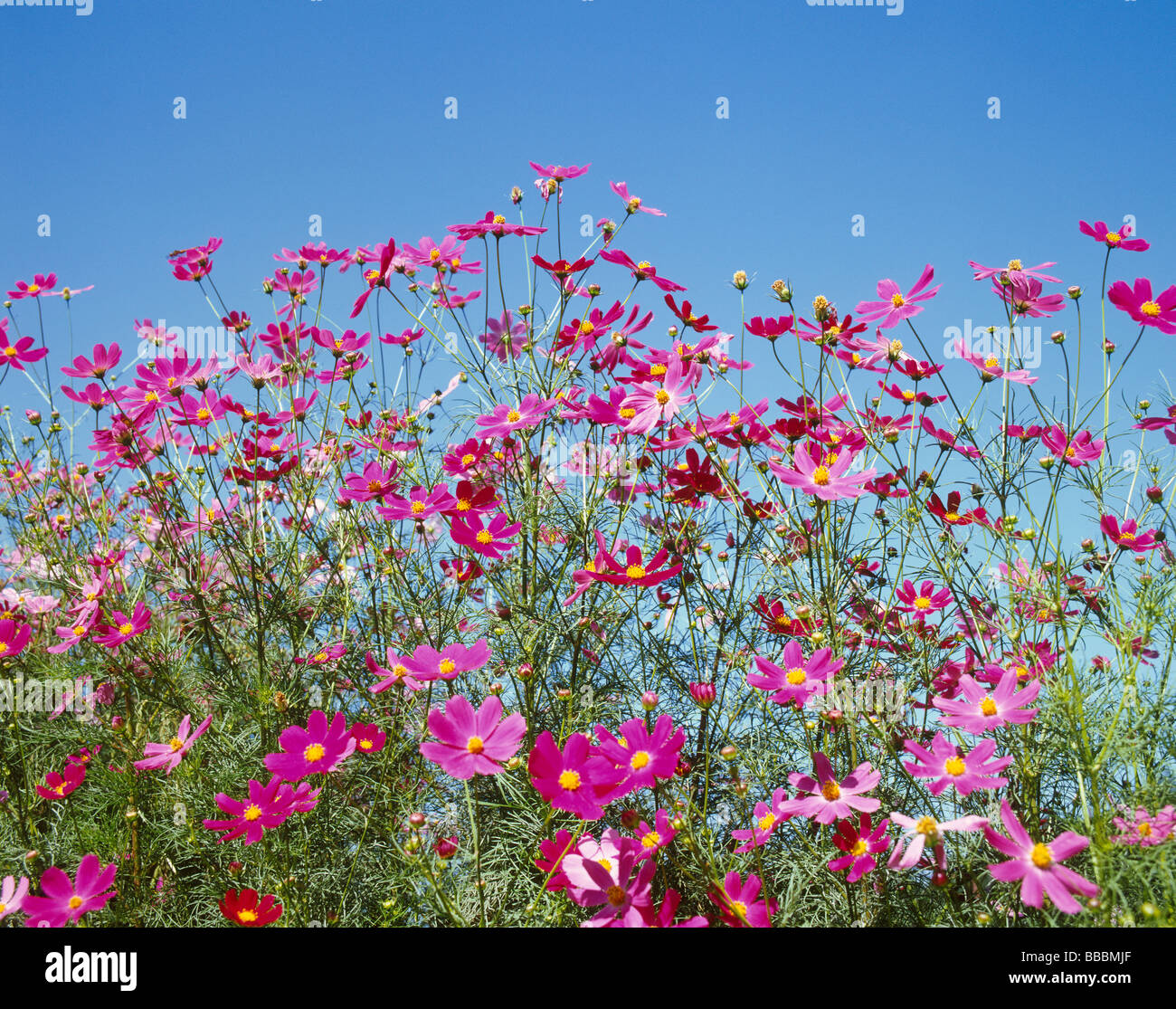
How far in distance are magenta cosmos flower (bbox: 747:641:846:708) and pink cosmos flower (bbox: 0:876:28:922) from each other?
927 mm

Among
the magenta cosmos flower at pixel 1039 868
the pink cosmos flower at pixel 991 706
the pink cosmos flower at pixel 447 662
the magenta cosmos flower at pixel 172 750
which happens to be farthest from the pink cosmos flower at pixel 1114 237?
the magenta cosmos flower at pixel 172 750

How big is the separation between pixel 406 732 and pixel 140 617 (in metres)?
0.50

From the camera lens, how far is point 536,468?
1.48m

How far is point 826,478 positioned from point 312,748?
0.79 meters

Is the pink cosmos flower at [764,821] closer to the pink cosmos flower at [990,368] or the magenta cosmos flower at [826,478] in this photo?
the magenta cosmos flower at [826,478]

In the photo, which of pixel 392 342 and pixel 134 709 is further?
pixel 392 342

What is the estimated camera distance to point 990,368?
1.30 meters

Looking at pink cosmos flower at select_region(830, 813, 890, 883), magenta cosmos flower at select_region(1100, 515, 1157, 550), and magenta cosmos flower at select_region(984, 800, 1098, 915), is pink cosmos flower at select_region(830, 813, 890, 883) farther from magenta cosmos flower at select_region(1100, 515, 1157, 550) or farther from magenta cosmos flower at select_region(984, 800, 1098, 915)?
magenta cosmos flower at select_region(1100, 515, 1157, 550)

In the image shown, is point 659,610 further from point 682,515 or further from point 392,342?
point 392,342

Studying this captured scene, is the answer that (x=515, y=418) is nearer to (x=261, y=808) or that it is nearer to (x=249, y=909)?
(x=261, y=808)

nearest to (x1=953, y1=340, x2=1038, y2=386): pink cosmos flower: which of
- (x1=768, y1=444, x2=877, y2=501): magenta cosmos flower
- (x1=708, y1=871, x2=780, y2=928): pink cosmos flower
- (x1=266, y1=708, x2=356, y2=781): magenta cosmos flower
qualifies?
(x1=768, y1=444, x2=877, y2=501): magenta cosmos flower

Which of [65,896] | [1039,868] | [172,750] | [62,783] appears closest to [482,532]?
[172,750]
